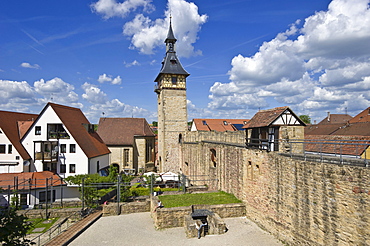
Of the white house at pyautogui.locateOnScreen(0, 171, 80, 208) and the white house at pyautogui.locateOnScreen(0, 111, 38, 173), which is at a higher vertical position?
the white house at pyautogui.locateOnScreen(0, 111, 38, 173)

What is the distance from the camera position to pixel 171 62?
35312 millimetres

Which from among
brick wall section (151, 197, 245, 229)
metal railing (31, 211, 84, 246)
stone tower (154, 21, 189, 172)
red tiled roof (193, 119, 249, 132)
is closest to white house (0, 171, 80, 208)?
metal railing (31, 211, 84, 246)

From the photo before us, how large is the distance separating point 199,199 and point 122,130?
23.8 meters

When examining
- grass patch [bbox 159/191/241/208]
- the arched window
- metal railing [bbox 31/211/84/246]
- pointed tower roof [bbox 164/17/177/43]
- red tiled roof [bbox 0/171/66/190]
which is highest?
pointed tower roof [bbox 164/17/177/43]

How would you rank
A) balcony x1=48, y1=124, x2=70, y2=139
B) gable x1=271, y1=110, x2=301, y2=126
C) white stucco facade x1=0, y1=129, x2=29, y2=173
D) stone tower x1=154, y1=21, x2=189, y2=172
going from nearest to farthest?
gable x1=271, y1=110, x2=301, y2=126 < white stucco facade x1=0, y1=129, x2=29, y2=173 < balcony x1=48, y1=124, x2=70, y2=139 < stone tower x1=154, y1=21, x2=189, y2=172

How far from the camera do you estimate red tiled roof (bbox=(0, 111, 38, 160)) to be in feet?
79.7

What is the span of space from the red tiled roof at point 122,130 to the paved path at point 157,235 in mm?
22005

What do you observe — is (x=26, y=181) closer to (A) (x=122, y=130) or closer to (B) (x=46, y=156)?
(B) (x=46, y=156)

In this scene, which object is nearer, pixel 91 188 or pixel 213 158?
pixel 91 188

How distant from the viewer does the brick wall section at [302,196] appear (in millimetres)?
8617

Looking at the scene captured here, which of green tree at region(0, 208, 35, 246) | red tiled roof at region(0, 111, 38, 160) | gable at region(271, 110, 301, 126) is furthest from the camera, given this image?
red tiled roof at region(0, 111, 38, 160)

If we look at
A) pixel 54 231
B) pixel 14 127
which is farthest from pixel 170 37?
pixel 54 231

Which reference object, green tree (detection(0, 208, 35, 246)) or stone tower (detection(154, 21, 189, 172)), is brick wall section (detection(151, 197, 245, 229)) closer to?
green tree (detection(0, 208, 35, 246))

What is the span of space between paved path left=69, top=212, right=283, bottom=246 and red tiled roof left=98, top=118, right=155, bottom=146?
2201 centimetres
